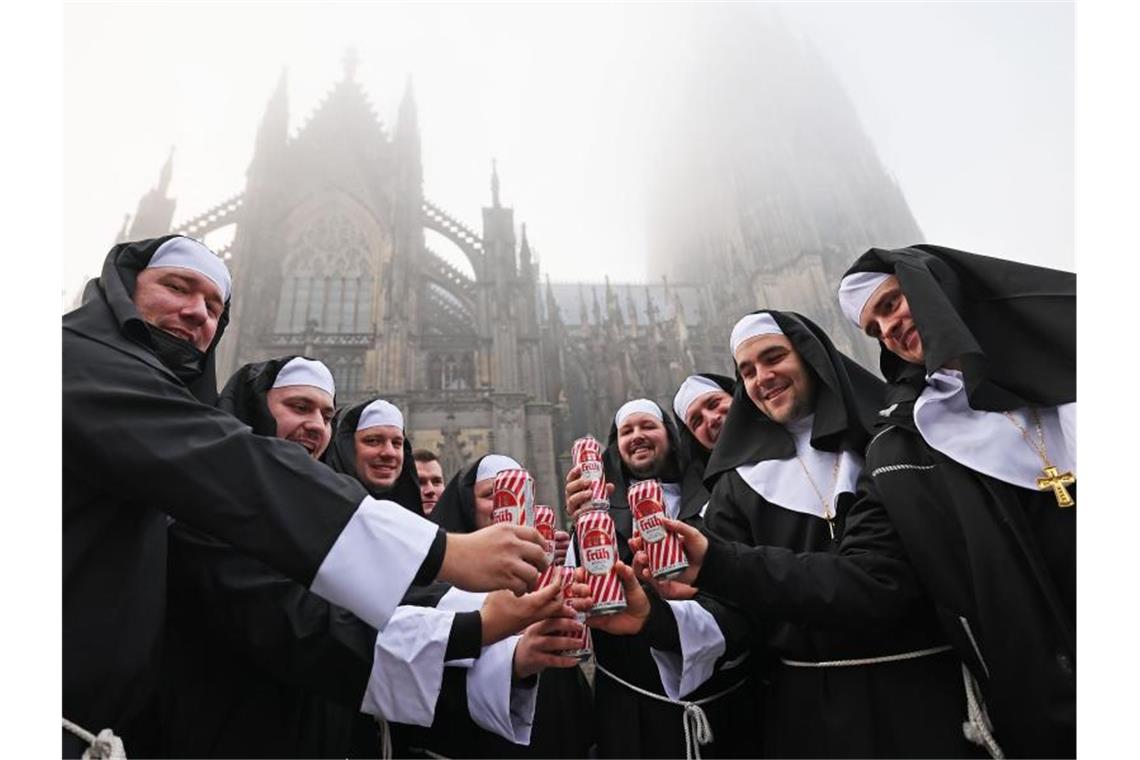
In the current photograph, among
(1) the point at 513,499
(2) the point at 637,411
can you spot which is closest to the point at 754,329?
(2) the point at 637,411

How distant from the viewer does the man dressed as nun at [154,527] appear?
56.8 inches

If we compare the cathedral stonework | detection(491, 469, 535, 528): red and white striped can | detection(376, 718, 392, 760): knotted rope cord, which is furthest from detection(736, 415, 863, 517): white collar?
the cathedral stonework

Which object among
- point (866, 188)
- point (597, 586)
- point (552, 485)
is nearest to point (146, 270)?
point (597, 586)

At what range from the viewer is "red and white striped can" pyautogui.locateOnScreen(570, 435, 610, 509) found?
2.11m

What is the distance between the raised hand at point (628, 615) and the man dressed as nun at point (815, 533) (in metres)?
0.54

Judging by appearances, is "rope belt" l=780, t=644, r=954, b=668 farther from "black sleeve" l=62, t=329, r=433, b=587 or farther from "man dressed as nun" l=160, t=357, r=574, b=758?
"black sleeve" l=62, t=329, r=433, b=587

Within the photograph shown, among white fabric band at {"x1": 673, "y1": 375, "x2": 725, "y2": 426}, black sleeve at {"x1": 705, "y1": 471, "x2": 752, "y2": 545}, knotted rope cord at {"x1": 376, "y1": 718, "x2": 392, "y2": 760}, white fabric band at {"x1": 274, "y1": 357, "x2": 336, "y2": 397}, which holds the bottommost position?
knotted rope cord at {"x1": 376, "y1": 718, "x2": 392, "y2": 760}

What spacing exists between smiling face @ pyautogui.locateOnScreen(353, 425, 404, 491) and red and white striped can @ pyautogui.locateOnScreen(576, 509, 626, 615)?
2.26 m

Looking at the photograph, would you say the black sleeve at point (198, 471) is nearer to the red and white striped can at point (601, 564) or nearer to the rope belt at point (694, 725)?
the red and white striped can at point (601, 564)

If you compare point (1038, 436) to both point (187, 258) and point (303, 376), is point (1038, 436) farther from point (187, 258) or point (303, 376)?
point (303, 376)

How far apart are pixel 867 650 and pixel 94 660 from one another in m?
2.43

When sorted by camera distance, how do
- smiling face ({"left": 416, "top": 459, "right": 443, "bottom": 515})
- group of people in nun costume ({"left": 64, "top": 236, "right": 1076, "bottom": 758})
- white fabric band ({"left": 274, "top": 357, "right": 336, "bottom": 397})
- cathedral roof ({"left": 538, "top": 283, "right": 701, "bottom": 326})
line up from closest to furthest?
group of people in nun costume ({"left": 64, "top": 236, "right": 1076, "bottom": 758}), white fabric band ({"left": 274, "top": 357, "right": 336, "bottom": 397}), smiling face ({"left": 416, "top": 459, "right": 443, "bottom": 515}), cathedral roof ({"left": 538, "top": 283, "right": 701, "bottom": 326})

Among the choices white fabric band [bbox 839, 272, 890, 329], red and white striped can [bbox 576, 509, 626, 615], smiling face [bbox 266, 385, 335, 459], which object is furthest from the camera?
smiling face [bbox 266, 385, 335, 459]

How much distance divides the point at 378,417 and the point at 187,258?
1.98 metres
